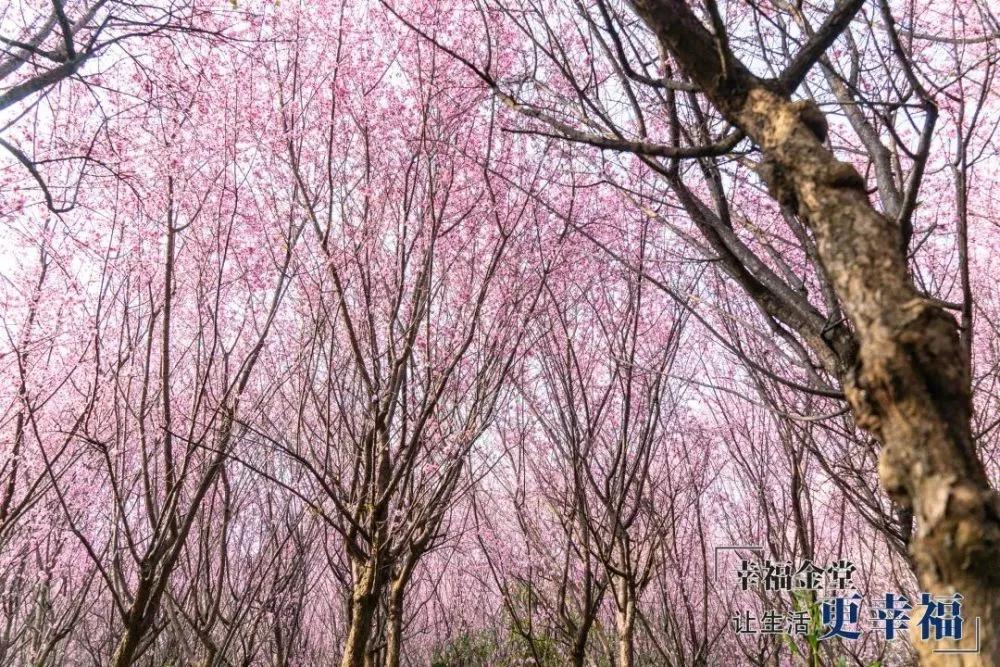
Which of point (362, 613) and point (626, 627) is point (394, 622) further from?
point (362, 613)

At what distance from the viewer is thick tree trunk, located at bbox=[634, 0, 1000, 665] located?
953 millimetres

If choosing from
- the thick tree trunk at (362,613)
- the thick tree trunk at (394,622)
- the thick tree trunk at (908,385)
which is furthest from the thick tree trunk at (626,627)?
the thick tree trunk at (908,385)

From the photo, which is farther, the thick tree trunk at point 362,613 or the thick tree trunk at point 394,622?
the thick tree trunk at point 394,622

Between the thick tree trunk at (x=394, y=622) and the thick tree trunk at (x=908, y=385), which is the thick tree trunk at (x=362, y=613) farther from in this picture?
the thick tree trunk at (x=908, y=385)

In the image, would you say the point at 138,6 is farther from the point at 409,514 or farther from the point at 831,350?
the point at 831,350

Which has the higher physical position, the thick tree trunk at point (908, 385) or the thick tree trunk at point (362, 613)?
the thick tree trunk at point (908, 385)

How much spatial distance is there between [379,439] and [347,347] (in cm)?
170

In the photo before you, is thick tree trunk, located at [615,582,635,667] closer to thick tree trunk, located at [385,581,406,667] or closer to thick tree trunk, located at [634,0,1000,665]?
thick tree trunk, located at [385,581,406,667]

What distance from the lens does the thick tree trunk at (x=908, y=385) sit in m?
0.95

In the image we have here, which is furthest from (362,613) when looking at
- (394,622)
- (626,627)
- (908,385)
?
(908,385)

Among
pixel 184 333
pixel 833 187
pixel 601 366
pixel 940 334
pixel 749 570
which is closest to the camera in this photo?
pixel 940 334

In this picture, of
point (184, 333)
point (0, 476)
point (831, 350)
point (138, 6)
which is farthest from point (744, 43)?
point (184, 333)

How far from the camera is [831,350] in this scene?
5.47 feet

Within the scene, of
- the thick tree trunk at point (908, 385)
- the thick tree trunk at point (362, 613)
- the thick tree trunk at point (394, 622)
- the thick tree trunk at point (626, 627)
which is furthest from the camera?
the thick tree trunk at point (394, 622)
